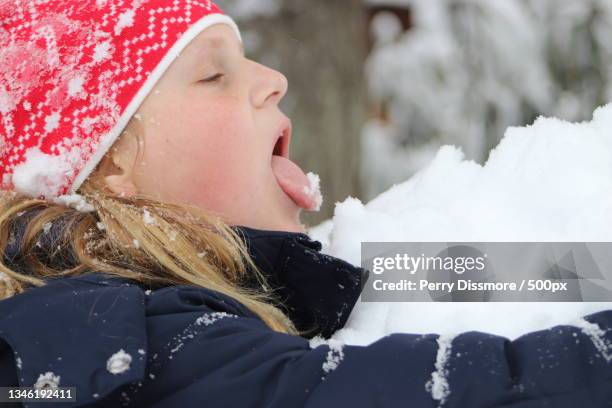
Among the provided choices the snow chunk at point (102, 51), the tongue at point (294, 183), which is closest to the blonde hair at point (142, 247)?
the tongue at point (294, 183)

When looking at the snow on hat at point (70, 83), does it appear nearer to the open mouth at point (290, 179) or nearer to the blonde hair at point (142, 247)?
the blonde hair at point (142, 247)

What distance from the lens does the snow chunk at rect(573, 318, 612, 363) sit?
1.24 metres

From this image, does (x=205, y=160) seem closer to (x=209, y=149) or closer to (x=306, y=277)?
A: (x=209, y=149)

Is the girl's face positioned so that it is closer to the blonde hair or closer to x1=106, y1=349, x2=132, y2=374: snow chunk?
the blonde hair

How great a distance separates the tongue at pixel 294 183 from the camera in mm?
Answer: 1994

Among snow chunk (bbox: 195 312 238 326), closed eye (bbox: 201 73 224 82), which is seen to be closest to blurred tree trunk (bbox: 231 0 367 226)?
closed eye (bbox: 201 73 224 82)

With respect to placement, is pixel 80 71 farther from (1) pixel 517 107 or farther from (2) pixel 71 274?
(1) pixel 517 107

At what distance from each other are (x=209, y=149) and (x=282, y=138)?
24 centimetres

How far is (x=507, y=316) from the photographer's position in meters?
1.48

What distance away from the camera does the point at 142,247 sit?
169 cm

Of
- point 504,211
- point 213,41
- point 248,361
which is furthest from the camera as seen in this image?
point 213,41

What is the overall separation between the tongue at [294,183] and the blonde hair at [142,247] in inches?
9.0

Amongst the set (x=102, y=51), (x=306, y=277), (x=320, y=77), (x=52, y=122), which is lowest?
(x=320, y=77)

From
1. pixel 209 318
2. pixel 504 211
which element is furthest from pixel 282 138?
pixel 209 318
